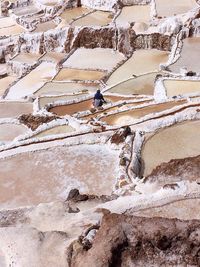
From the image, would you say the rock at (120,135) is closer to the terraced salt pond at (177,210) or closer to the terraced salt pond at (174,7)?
the terraced salt pond at (177,210)

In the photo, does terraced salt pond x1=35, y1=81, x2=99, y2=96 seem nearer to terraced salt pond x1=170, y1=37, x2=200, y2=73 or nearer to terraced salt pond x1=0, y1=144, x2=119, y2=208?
terraced salt pond x1=170, y1=37, x2=200, y2=73

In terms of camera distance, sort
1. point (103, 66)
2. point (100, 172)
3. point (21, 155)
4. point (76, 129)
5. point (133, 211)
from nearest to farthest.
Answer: point (133, 211) → point (100, 172) → point (21, 155) → point (76, 129) → point (103, 66)

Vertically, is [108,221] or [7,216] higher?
[108,221]

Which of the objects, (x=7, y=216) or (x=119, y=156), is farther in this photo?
(x=119, y=156)

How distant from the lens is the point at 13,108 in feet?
77.3

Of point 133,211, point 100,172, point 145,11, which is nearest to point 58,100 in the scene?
point 100,172

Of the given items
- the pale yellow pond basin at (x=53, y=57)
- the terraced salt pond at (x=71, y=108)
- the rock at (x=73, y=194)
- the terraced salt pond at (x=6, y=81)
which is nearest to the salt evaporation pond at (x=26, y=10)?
the pale yellow pond basin at (x=53, y=57)

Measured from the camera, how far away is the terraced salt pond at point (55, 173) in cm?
1447

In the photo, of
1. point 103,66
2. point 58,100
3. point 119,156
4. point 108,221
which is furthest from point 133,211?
point 103,66

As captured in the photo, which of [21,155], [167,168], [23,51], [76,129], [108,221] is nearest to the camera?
[108,221]

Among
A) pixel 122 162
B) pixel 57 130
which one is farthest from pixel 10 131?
pixel 122 162

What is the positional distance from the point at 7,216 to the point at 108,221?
347cm

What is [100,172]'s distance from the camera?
599 inches

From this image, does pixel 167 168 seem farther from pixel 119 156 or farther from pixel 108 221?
pixel 108 221
